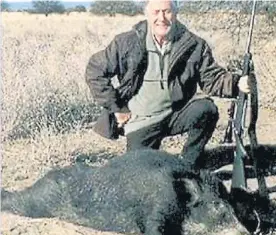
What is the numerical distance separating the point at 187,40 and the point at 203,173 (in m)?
1.39

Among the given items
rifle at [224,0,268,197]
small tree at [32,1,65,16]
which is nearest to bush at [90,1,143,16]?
small tree at [32,1,65,16]

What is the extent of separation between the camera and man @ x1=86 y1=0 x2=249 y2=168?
6.94 m

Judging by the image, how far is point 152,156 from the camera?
19.9 ft

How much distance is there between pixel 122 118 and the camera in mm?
7160

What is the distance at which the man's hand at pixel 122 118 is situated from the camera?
7137 mm

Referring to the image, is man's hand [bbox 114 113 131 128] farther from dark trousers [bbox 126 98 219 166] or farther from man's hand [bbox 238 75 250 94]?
man's hand [bbox 238 75 250 94]

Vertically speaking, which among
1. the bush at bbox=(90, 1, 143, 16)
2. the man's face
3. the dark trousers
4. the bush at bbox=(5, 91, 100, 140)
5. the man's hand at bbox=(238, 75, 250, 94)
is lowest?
the bush at bbox=(90, 1, 143, 16)

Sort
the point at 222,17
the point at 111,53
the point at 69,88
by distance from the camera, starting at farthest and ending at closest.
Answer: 1. the point at 222,17
2. the point at 69,88
3. the point at 111,53

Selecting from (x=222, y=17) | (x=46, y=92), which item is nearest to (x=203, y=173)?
(x=46, y=92)

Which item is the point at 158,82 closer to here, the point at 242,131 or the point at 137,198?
the point at 242,131

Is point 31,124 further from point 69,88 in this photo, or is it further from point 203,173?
point 203,173

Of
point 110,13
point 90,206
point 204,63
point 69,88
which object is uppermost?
point 204,63

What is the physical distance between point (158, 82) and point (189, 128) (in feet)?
1.40

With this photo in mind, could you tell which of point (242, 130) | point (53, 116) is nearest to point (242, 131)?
point (242, 130)
